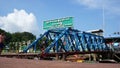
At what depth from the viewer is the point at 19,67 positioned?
396 inches

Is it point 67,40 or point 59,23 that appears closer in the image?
point 67,40

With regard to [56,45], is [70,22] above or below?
above

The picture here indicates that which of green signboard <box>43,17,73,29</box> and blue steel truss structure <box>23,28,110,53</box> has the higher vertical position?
green signboard <box>43,17,73,29</box>

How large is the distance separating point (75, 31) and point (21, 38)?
325 ft

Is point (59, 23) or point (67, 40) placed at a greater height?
point (59, 23)

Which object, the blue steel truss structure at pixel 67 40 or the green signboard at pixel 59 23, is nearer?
the blue steel truss structure at pixel 67 40

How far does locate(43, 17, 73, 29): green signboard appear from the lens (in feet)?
141

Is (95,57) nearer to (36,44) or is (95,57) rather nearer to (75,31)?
(75,31)

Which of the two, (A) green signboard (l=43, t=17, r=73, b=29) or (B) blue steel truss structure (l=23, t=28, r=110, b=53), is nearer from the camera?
(B) blue steel truss structure (l=23, t=28, r=110, b=53)

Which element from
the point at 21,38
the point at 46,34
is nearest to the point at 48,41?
Answer: the point at 46,34

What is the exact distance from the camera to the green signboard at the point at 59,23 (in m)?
43.0

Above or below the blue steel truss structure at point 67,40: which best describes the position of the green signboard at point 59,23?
above

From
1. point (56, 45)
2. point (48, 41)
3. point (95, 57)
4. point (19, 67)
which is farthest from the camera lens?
point (95, 57)

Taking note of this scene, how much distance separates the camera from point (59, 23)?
148 feet
